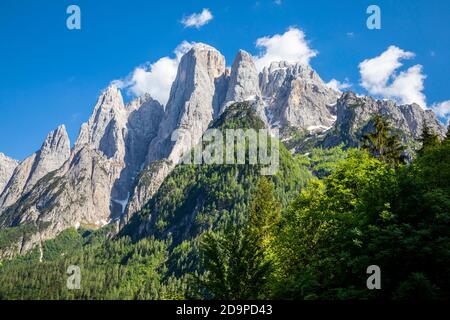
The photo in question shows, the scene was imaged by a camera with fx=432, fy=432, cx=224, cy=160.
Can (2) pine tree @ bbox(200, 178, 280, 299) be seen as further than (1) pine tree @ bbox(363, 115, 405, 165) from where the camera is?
No

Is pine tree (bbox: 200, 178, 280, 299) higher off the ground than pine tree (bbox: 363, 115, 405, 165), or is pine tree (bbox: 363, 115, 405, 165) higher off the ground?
pine tree (bbox: 363, 115, 405, 165)

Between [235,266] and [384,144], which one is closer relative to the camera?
[235,266]

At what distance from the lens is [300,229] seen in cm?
3628

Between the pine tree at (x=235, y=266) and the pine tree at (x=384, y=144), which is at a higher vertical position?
the pine tree at (x=384, y=144)

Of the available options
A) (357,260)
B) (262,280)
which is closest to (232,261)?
(262,280)

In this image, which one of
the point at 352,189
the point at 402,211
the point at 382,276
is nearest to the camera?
the point at 382,276

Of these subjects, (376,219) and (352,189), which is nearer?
(376,219)

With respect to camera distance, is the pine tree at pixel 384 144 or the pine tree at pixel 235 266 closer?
the pine tree at pixel 235 266

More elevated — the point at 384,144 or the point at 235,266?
the point at 384,144

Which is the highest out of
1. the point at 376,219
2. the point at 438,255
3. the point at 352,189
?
the point at 352,189

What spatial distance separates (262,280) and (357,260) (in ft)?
23.2

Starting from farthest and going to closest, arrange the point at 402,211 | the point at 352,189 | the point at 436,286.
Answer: the point at 352,189, the point at 402,211, the point at 436,286
